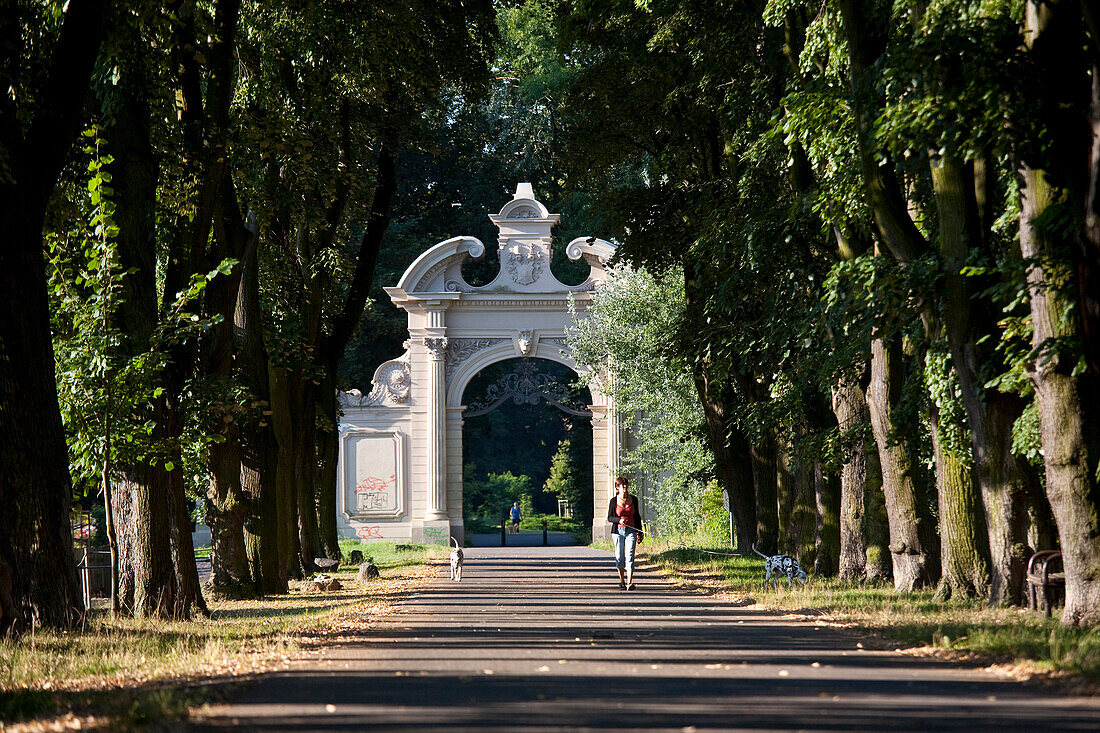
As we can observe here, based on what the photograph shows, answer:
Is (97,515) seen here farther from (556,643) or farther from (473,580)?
(556,643)

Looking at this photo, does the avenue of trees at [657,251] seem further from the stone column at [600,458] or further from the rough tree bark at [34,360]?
the stone column at [600,458]

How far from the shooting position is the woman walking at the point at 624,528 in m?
18.6

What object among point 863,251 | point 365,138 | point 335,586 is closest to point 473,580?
point 335,586

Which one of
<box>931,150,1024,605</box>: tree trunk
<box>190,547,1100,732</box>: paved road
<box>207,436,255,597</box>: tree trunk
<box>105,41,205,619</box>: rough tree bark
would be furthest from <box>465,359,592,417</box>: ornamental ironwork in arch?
<box>931,150,1024,605</box>: tree trunk

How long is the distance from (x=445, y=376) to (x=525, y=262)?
4126 mm

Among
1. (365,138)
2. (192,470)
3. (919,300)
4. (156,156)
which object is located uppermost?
(365,138)

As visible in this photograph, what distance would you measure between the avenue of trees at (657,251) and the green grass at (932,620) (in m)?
0.51

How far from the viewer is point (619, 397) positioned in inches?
1390

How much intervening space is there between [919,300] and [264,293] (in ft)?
38.8

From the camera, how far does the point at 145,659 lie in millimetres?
9281

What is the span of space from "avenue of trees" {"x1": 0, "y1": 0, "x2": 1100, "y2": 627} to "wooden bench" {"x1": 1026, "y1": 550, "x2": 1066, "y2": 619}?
1.99 ft

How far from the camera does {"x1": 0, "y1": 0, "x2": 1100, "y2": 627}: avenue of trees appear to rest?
10273 mm

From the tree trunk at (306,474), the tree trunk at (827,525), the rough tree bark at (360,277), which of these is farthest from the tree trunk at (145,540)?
the tree trunk at (827,525)

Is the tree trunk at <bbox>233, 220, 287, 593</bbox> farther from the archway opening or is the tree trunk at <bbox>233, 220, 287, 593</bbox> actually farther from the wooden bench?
the archway opening
